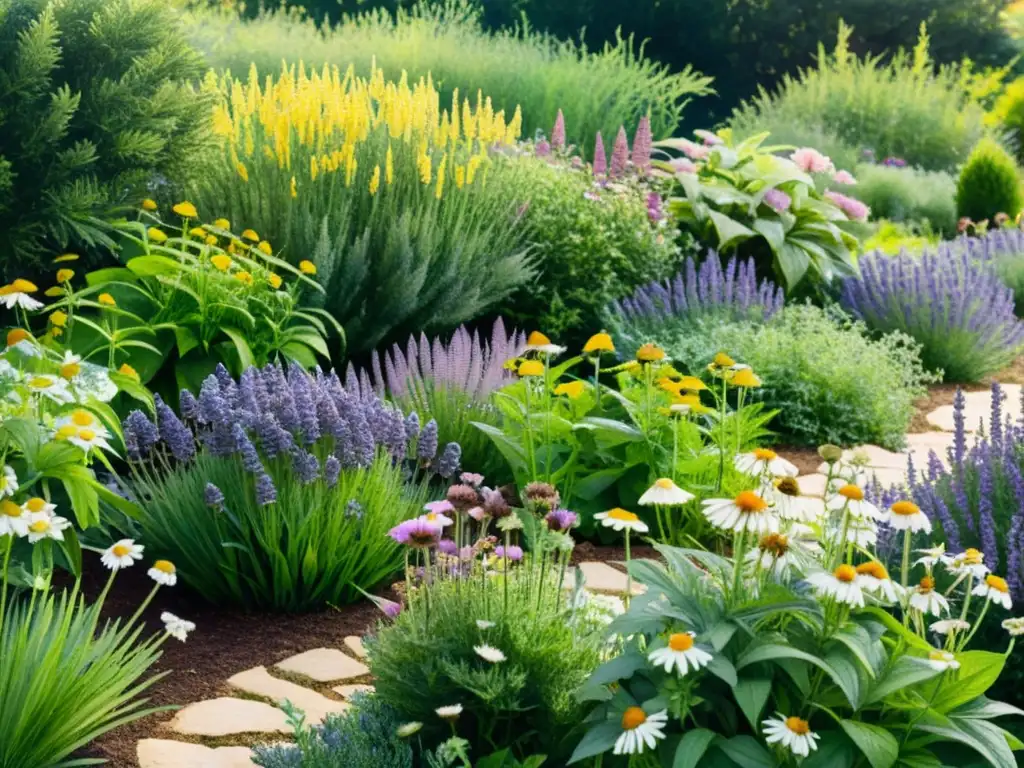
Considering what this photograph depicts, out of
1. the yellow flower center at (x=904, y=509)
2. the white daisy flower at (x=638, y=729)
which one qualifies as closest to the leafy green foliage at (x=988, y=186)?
the yellow flower center at (x=904, y=509)

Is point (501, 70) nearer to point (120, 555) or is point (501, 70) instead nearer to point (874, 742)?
point (120, 555)

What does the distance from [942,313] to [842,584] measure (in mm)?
5354

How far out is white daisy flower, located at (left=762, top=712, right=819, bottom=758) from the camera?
2.22 m

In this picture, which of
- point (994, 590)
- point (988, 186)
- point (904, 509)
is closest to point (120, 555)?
point (904, 509)

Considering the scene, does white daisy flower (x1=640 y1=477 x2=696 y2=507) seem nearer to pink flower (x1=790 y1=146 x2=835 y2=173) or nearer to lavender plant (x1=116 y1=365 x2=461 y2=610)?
lavender plant (x1=116 y1=365 x2=461 y2=610)

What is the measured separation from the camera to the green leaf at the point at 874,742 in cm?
229

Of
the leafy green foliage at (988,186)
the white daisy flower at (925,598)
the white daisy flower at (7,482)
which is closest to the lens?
the white daisy flower at (925,598)

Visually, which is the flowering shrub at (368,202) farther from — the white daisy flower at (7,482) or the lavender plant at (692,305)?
the white daisy flower at (7,482)

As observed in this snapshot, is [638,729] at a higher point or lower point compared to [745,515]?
lower

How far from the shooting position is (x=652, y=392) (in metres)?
4.61

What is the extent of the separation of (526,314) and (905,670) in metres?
4.34

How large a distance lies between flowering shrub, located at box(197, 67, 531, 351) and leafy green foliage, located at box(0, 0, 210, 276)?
16.2 inches

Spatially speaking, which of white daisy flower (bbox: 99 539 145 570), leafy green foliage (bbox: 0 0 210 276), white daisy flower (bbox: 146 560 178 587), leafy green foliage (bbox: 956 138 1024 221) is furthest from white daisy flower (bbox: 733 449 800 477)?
leafy green foliage (bbox: 956 138 1024 221)

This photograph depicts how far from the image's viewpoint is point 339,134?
5973mm
